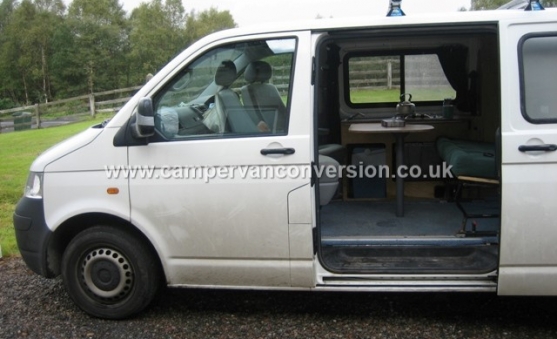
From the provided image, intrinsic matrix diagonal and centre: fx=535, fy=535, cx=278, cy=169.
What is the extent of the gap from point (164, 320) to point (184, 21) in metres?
44.5

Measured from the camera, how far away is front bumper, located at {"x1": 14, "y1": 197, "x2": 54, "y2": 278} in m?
4.00

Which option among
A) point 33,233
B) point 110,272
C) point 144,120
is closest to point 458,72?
point 144,120

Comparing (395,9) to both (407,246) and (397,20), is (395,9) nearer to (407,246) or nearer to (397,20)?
(397,20)

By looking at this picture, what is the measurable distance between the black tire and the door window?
2.80ft

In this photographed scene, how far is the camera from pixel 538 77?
3.62 metres

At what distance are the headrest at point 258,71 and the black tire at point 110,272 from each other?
1.47m

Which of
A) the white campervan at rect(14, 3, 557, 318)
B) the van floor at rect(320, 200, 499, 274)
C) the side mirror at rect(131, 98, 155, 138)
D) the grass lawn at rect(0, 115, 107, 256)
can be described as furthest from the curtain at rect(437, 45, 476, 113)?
the grass lawn at rect(0, 115, 107, 256)

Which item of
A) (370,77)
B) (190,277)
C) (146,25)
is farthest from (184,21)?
(190,277)

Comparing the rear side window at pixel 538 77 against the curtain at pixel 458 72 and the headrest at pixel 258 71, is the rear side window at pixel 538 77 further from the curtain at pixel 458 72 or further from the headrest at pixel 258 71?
the curtain at pixel 458 72

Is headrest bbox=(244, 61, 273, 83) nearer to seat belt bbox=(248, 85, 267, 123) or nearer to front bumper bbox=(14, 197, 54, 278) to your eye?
seat belt bbox=(248, 85, 267, 123)

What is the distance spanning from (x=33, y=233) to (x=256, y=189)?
69.0 inches

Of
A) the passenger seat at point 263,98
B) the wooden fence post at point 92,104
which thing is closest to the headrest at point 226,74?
the passenger seat at point 263,98

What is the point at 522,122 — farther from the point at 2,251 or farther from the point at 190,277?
the point at 2,251

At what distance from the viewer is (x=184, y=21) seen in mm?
45844
